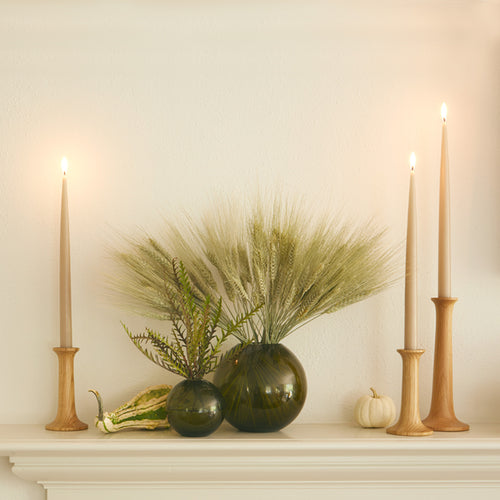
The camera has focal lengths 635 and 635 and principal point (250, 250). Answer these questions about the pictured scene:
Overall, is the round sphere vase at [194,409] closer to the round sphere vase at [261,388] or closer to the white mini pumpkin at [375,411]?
the round sphere vase at [261,388]

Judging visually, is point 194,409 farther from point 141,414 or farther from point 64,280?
point 64,280

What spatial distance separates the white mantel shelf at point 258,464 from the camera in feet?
3.03

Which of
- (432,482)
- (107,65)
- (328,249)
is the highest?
(107,65)

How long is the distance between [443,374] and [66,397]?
618mm

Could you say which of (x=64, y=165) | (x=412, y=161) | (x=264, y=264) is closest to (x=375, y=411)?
(x=264, y=264)

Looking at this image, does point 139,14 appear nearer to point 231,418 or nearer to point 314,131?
point 314,131

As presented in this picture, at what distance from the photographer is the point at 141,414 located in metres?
1.01

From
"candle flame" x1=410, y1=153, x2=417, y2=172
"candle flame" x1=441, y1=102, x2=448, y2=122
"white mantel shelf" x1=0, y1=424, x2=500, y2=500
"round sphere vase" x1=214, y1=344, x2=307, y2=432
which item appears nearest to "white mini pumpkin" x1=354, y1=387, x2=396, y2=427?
"white mantel shelf" x1=0, y1=424, x2=500, y2=500

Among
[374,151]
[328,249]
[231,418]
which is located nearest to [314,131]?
[374,151]

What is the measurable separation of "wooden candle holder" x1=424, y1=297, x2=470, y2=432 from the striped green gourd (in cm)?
43

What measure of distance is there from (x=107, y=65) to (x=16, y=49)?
16 centimetres

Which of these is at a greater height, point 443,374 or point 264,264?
point 264,264

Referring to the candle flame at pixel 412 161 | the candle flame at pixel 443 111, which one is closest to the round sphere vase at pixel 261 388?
the candle flame at pixel 412 161

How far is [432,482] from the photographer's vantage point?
1.01 metres
